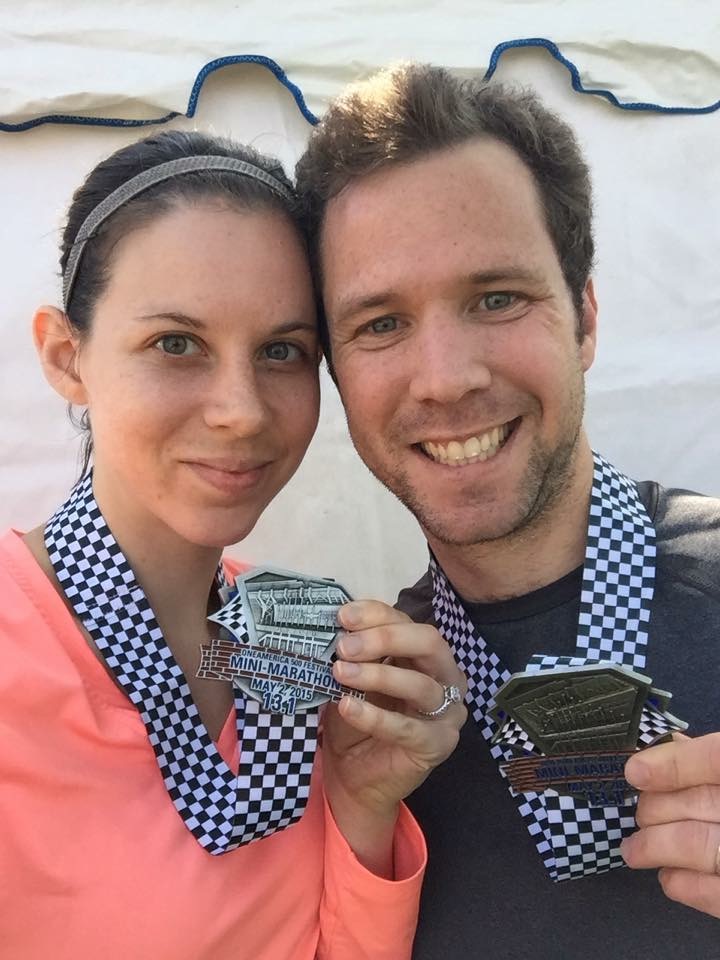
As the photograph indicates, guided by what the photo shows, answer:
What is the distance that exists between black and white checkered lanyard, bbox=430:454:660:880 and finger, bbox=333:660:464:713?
21cm

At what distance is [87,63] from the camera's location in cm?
257

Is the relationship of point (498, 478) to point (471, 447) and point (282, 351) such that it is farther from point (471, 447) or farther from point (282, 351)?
point (282, 351)

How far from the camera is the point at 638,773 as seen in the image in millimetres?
1384

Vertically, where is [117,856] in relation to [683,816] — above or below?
below

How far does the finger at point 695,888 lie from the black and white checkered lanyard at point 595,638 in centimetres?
22

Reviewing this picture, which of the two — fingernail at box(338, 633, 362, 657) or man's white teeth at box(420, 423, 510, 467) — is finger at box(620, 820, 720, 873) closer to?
fingernail at box(338, 633, 362, 657)

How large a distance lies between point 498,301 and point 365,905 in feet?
4.21

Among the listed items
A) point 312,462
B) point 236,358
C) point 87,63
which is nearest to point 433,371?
point 236,358

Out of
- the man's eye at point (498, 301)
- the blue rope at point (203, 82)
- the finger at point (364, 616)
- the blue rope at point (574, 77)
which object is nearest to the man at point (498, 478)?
the man's eye at point (498, 301)

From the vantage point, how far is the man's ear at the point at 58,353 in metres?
1.85

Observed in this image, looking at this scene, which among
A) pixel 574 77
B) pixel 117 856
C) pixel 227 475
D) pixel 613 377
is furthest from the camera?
pixel 613 377

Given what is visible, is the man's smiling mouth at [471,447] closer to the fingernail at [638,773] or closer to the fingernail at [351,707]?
the fingernail at [351,707]

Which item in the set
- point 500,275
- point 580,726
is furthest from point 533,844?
point 500,275

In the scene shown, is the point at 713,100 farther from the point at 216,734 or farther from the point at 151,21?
the point at 216,734
